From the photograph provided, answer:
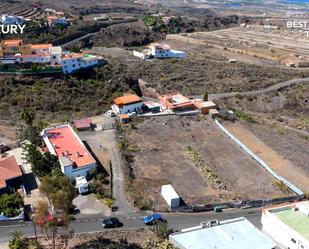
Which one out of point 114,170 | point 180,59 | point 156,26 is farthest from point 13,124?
point 156,26

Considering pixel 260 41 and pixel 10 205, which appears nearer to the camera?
pixel 10 205

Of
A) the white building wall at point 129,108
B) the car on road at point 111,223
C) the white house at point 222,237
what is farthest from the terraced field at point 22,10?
the white house at point 222,237

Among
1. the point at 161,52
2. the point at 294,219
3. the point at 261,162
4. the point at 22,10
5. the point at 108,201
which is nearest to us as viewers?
the point at 294,219

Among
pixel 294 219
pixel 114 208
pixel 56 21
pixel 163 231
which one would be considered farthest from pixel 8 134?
pixel 56 21

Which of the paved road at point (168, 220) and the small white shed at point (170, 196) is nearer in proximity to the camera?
the paved road at point (168, 220)

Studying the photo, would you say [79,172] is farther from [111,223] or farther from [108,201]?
[111,223]

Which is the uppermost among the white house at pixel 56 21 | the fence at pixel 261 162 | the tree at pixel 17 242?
the white house at pixel 56 21

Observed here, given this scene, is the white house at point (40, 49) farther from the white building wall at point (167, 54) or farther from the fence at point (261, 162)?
the white building wall at point (167, 54)
